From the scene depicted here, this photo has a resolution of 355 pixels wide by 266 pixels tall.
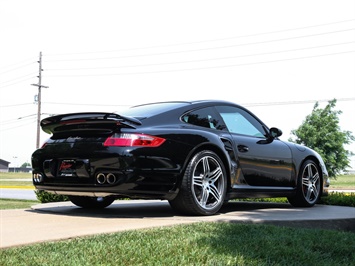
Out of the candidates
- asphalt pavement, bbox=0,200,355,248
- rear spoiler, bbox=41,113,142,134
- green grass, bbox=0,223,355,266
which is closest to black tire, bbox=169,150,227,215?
asphalt pavement, bbox=0,200,355,248

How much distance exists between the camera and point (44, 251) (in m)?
3.57

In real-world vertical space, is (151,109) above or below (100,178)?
above

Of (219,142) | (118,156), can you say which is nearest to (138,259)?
(118,156)

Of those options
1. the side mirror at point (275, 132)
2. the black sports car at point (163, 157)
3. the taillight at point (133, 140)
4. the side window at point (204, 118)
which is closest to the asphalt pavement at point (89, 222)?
the black sports car at point (163, 157)

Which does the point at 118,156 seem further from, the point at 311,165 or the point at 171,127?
the point at 311,165

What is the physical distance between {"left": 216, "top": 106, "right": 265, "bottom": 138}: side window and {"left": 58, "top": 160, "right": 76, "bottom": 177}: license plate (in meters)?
2.03

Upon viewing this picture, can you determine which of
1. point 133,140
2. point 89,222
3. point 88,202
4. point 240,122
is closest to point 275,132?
point 240,122

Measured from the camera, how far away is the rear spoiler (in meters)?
5.19

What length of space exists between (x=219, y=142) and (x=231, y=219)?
1030 mm

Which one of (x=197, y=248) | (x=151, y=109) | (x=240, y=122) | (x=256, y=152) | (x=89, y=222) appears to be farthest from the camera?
(x=240, y=122)

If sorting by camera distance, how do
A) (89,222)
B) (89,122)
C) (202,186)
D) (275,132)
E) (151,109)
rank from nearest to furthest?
(89,222), (89,122), (202,186), (151,109), (275,132)

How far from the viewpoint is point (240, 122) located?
658 cm

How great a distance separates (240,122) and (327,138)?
159 feet

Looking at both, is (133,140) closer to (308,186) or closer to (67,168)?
(67,168)
